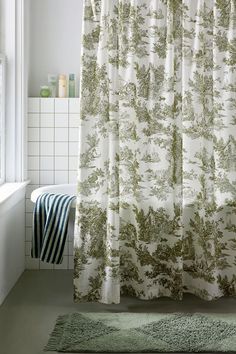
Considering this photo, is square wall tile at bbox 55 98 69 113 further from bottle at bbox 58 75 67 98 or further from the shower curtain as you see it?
the shower curtain

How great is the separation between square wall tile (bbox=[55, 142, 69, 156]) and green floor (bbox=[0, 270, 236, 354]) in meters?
1.04

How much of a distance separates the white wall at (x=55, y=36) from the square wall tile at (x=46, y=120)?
1.20 feet

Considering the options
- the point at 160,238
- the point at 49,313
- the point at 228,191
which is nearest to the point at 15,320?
the point at 49,313

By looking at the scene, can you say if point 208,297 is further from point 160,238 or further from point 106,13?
point 106,13

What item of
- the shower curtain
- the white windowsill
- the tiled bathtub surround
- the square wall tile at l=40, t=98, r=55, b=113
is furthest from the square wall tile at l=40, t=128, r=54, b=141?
the shower curtain

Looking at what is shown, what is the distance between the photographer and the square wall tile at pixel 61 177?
5129mm

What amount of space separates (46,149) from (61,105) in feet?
1.28

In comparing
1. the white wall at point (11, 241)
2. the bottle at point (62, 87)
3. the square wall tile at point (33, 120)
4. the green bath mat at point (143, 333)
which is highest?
the bottle at point (62, 87)

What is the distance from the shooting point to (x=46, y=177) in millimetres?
5133

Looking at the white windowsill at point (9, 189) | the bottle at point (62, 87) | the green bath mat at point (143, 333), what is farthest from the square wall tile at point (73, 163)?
the green bath mat at point (143, 333)

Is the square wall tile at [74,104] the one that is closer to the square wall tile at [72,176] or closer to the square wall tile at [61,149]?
the square wall tile at [61,149]

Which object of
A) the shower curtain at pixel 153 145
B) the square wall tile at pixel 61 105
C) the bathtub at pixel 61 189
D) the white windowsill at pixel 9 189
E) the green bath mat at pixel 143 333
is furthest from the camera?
the square wall tile at pixel 61 105

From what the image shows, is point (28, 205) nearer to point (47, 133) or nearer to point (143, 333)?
point (47, 133)

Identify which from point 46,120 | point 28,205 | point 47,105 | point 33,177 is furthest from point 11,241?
point 47,105
